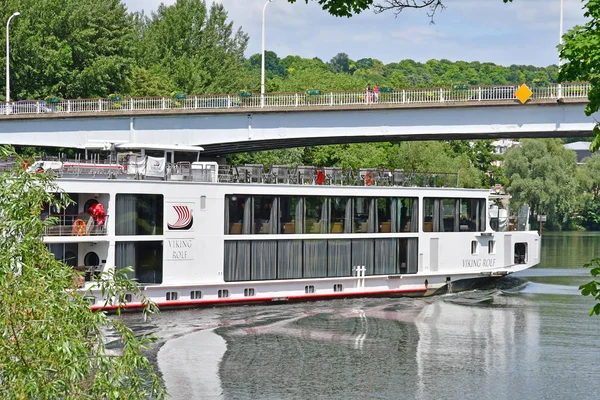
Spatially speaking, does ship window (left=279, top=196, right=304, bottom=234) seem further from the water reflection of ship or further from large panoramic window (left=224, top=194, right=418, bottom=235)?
the water reflection of ship

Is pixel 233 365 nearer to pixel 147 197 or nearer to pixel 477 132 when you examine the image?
pixel 147 197

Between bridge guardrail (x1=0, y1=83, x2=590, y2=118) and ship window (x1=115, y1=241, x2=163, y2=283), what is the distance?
16827 mm

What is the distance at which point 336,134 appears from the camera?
5078 cm

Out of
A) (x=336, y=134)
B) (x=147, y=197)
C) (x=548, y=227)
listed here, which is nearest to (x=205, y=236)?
(x=147, y=197)

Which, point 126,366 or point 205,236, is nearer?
point 126,366

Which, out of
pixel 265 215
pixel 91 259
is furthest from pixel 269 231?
pixel 91 259

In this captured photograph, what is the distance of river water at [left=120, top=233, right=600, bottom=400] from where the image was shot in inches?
1030

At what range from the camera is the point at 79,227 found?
34.0m

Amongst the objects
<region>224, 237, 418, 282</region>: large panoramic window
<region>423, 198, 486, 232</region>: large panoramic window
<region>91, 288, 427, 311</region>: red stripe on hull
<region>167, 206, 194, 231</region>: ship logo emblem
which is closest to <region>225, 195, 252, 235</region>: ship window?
<region>224, 237, 418, 282</region>: large panoramic window

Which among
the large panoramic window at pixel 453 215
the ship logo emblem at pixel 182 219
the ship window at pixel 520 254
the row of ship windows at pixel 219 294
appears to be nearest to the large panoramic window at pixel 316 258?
the row of ship windows at pixel 219 294

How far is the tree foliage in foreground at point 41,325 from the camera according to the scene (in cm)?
1381

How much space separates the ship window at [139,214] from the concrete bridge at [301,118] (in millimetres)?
4907

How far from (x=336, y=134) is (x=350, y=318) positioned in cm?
1668

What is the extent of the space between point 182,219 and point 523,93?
16592mm
